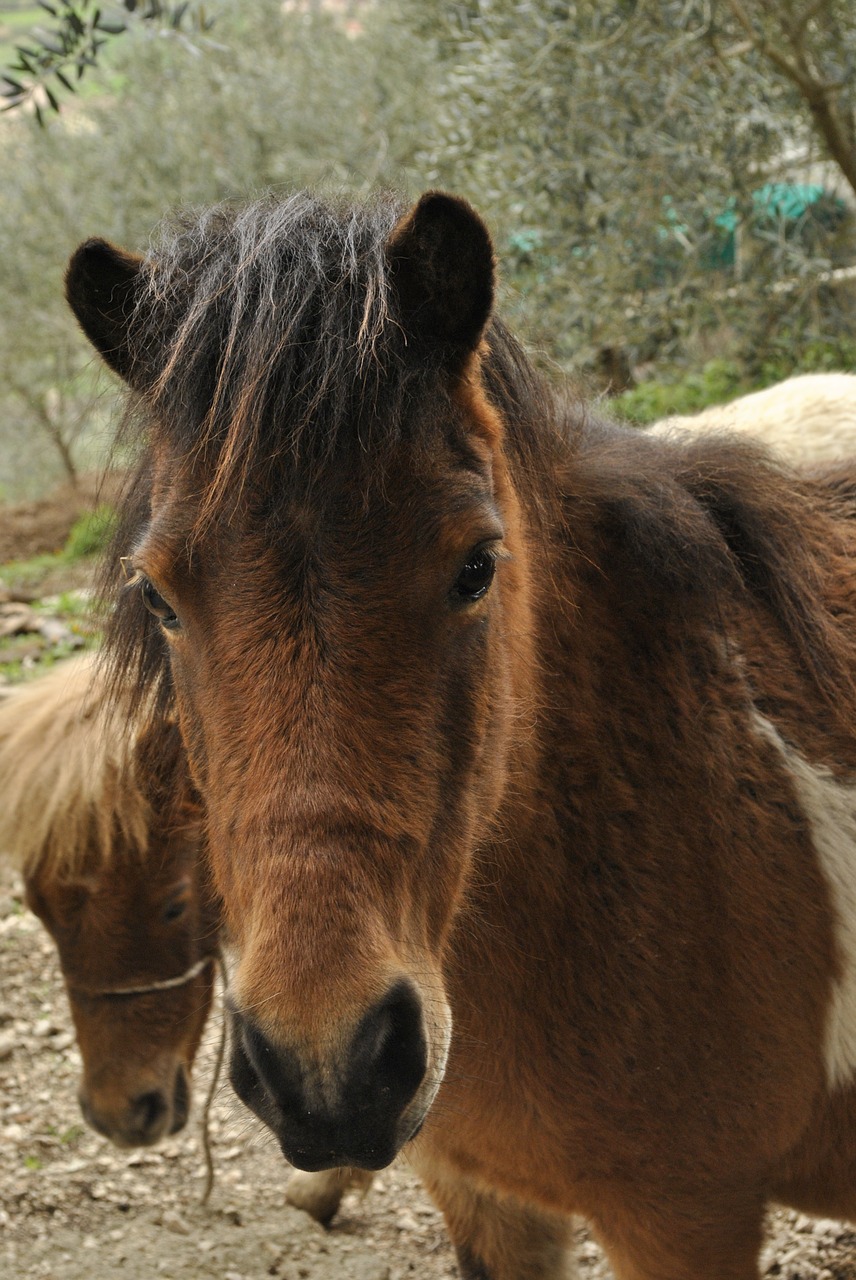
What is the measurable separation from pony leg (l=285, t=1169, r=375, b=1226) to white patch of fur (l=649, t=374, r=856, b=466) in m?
2.54

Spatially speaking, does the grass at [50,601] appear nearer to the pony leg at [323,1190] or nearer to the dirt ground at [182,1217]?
the dirt ground at [182,1217]

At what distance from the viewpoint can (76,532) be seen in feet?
34.9

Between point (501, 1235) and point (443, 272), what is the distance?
7.51ft

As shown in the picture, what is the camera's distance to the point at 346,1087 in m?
1.41

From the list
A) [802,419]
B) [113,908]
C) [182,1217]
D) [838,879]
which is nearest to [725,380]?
[802,419]

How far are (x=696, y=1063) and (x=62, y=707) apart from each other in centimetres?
228

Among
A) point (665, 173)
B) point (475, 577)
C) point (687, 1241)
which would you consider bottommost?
point (687, 1241)

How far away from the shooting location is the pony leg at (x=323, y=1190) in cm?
364

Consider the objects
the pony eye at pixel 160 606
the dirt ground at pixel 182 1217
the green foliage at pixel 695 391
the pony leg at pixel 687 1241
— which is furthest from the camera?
the green foliage at pixel 695 391

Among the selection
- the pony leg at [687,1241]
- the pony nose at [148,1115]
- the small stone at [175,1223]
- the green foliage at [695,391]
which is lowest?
the small stone at [175,1223]

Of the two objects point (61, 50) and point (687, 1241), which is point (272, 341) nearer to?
point (687, 1241)

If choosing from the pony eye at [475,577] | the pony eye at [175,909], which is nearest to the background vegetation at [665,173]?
the pony eye at [175,909]

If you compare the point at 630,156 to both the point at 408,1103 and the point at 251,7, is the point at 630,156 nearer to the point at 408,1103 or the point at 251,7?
the point at 408,1103

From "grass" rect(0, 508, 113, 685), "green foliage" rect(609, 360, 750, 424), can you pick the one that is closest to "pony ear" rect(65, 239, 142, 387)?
"grass" rect(0, 508, 113, 685)
